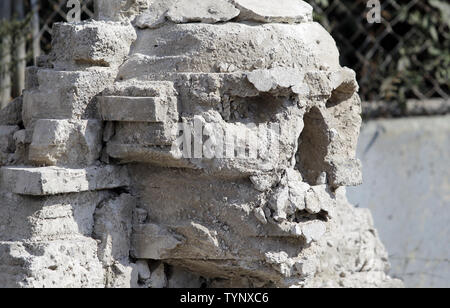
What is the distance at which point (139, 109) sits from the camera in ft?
9.43

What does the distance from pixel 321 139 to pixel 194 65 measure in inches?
21.4

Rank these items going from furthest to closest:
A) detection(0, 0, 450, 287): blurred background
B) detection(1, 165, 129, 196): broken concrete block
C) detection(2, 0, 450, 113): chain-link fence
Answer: detection(2, 0, 450, 113): chain-link fence
detection(0, 0, 450, 287): blurred background
detection(1, 165, 129, 196): broken concrete block

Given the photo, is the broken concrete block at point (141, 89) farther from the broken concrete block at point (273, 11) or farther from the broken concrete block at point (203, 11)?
the broken concrete block at point (273, 11)

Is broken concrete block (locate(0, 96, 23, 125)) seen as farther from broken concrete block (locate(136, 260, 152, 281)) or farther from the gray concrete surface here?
the gray concrete surface

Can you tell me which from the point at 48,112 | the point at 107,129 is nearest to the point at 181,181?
the point at 107,129

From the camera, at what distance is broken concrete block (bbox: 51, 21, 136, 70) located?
9.64 feet

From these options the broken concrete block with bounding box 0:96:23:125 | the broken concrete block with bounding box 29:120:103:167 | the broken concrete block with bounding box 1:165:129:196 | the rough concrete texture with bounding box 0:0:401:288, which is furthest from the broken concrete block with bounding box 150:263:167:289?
the broken concrete block with bounding box 0:96:23:125

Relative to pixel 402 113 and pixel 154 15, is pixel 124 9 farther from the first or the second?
pixel 402 113

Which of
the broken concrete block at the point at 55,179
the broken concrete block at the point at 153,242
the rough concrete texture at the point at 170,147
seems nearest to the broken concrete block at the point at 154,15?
the rough concrete texture at the point at 170,147

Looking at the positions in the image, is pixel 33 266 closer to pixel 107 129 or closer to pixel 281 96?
pixel 107 129

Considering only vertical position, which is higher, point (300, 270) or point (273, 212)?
point (273, 212)

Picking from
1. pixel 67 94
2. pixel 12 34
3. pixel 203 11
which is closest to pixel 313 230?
pixel 203 11

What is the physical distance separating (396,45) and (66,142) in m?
3.15

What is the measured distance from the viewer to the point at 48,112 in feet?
9.67
